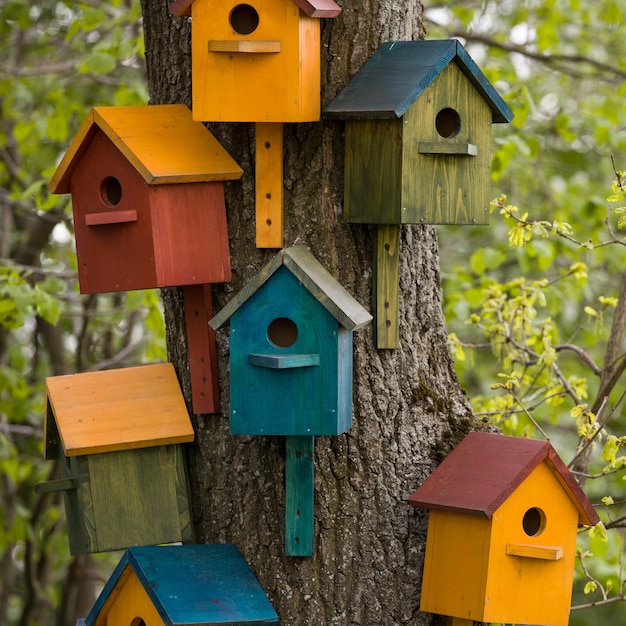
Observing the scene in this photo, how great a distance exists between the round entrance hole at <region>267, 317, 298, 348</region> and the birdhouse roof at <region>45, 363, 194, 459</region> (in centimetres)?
43

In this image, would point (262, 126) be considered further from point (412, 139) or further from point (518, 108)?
point (518, 108)

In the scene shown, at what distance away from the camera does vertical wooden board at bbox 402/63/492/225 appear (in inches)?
87.0

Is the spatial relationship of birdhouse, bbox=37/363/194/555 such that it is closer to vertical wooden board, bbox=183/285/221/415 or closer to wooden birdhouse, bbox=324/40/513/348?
vertical wooden board, bbox=183/285/221/415

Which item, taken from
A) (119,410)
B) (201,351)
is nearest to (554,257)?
(201,351)

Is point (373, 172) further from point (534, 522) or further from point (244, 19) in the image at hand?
point (534, 522)

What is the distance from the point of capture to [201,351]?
7.94 ft

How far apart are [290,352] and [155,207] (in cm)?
48

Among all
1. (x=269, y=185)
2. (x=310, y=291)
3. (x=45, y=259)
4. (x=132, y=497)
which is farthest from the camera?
(x=45, y=259)

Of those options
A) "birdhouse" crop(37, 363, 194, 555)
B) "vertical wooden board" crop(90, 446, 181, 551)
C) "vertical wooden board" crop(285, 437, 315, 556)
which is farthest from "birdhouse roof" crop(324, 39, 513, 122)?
"vertical wooden board" crop(90, 446, 181, 551)

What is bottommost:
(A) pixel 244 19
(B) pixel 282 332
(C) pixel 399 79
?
(B) pixel 282 332

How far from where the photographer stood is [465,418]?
2.55 meters

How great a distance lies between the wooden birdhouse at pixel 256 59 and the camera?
2188mm

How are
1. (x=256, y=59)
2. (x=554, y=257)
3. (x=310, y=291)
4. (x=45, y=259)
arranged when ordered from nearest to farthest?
(x=310, y=291), (x=256, y=59), (x=554, y=257), (x=45, y=259)

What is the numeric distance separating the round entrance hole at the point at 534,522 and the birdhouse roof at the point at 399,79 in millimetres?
985
